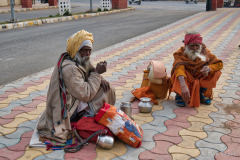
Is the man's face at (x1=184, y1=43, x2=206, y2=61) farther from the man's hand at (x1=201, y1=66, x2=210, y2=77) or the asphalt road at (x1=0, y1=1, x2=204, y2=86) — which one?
the asphalt road at (x1=0, y1=1, x2=204, y2=86)

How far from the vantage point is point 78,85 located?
293 cm

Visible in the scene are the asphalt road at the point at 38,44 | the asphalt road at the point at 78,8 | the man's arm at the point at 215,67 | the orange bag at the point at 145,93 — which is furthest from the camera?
the asphalt road at the point at 78,8

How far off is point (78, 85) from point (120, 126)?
0.59m

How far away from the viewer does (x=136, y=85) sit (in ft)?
15.9

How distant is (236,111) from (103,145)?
6.35 feet

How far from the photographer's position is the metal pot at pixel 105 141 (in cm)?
280

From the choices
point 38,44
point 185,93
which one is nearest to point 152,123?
point 185,93

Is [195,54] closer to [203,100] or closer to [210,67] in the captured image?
[210,67]

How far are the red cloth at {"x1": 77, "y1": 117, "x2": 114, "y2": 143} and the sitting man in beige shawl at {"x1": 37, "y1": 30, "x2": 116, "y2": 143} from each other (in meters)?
0.11

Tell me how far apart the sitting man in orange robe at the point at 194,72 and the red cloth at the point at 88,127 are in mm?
1313

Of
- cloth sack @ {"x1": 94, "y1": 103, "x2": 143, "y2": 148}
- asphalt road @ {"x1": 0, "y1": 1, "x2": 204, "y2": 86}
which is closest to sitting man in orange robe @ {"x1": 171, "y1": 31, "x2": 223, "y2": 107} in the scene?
cloth sack @ {"x1": 94, "y1": 103, "x2": 143, "y2": 148}

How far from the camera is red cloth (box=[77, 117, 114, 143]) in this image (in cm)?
295

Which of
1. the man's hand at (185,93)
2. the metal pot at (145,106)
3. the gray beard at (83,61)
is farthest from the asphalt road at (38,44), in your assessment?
the man's hand at (185,93)

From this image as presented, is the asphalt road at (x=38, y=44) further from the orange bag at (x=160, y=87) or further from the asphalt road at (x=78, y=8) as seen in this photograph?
the asphalt road at (x=78, y=8)
